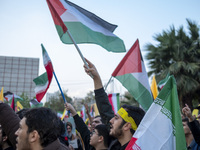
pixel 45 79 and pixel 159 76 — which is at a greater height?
pixel 45 79

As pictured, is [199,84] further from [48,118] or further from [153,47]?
[48,118]

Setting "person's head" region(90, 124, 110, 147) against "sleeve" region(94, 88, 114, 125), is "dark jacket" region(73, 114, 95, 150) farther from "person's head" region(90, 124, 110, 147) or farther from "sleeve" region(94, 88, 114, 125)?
"sleeve" region(94, 88, 114, 125)

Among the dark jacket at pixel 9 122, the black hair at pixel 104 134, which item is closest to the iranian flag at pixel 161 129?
the dark jacket at pixel 9 122

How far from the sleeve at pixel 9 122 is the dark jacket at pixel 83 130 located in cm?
104

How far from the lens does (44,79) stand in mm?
5043

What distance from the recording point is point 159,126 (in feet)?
7.04

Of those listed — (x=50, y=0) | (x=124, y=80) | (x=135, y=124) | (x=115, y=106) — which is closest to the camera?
(x=135, y=124)

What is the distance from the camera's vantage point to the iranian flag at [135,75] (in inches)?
181

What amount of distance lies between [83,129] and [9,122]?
4.08 ft

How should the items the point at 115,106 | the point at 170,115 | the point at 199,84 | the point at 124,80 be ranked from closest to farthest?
the point at 170,115 < the point at 124,80 < the point at 115,106 < the point at 199,84

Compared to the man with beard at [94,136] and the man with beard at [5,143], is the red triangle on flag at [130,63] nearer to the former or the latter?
the man with beard at [94,136]

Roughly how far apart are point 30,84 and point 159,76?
35.1 m

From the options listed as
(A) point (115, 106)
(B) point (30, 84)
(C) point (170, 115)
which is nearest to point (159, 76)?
(A) point (115, 106)

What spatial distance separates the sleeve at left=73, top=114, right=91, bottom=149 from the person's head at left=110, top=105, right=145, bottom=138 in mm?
630
